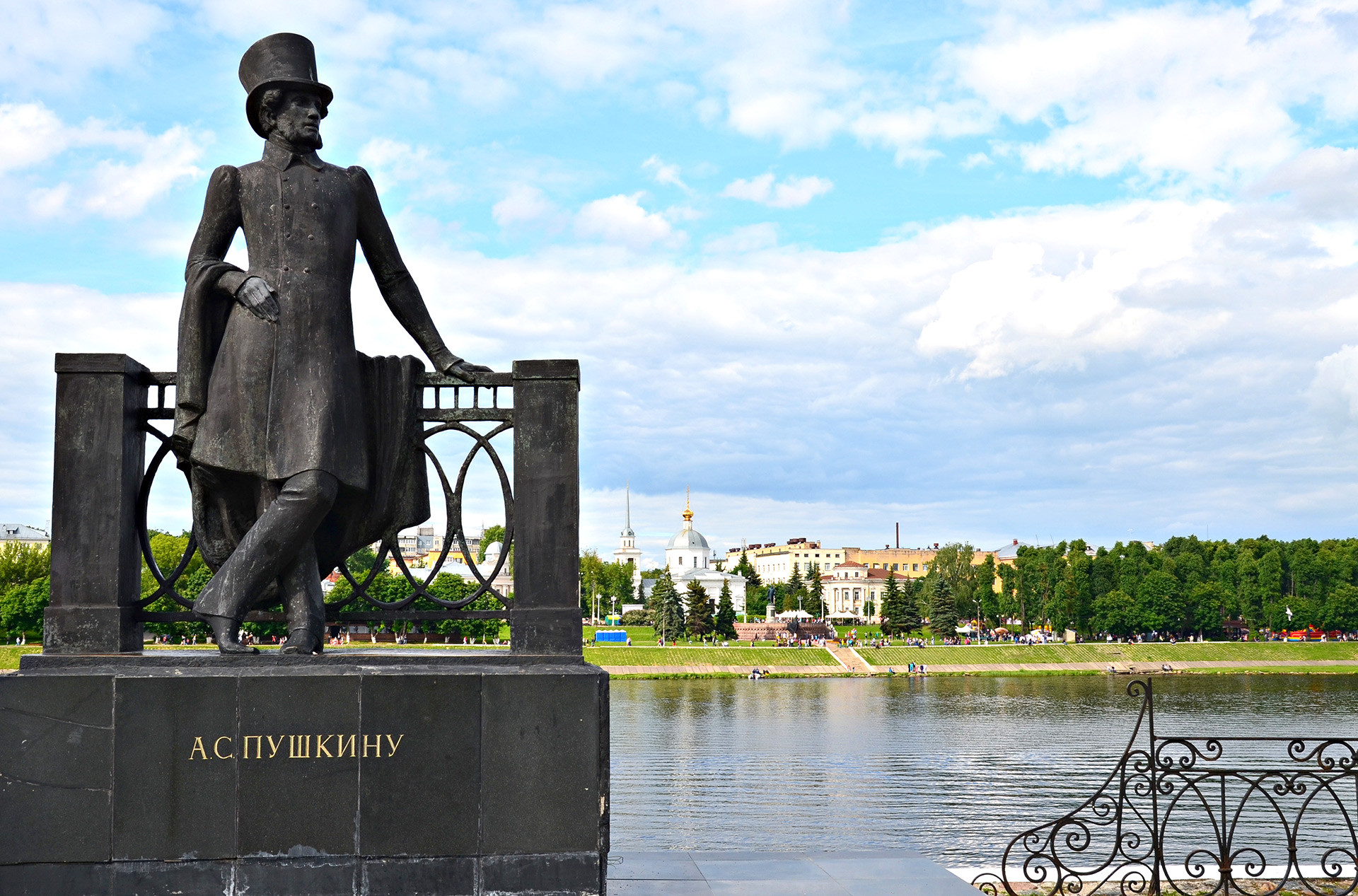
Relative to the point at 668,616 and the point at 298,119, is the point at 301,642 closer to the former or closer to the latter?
the point at 298,119

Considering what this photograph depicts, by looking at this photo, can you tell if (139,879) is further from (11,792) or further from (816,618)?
(816,618)

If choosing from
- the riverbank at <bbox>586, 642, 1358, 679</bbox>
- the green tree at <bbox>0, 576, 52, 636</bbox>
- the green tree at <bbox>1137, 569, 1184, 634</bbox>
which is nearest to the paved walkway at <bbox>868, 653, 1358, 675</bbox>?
the riverbank at <bbox>586, 642, 1358, 679</bbox>

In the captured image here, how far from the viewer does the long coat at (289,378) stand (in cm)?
547

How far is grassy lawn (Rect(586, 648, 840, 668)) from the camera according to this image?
216 ft

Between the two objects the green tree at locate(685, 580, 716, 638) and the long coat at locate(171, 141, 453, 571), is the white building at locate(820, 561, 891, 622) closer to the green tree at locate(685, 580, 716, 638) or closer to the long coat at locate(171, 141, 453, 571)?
the green tree at locate(685, 580, 716, 638)

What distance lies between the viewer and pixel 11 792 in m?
5.05

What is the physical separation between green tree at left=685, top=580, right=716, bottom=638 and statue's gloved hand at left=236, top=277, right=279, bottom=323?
78.0m

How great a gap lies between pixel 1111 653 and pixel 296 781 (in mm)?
74692

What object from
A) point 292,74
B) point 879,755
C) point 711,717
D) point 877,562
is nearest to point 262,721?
point 292,74

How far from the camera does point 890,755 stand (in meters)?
27.6

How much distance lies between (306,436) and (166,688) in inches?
49.7

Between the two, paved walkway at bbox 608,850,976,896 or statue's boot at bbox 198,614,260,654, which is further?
paved walkway at bbox 608,850,976,896

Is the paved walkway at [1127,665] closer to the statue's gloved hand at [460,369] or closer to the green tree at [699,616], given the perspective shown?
the green tree at [699,616]

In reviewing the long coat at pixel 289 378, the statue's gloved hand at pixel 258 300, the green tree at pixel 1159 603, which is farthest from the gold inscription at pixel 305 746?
the green tree at pixel 1159 603
